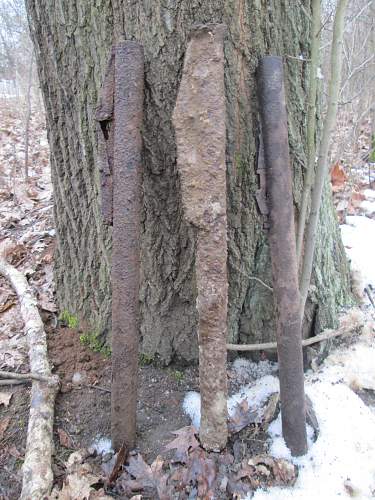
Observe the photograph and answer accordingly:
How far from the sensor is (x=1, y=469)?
171 cm

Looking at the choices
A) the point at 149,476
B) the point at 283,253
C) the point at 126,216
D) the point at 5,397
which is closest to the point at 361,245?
the point at 283,253

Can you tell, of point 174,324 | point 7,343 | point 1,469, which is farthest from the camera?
point 7,343

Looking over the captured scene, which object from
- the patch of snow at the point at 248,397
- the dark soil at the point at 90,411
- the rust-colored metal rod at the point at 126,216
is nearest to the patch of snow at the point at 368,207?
the patch of snow at the point at 248,397

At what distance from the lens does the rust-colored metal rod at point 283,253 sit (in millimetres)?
1654

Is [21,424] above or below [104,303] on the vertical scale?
below

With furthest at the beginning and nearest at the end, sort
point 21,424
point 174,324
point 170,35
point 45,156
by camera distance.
→ point 45,156
point 174,324
point 21,424
point 170,35

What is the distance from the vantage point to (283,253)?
1735mm

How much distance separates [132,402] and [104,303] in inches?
27.4

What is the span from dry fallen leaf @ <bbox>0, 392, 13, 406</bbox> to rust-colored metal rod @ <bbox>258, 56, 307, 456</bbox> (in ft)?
4.46

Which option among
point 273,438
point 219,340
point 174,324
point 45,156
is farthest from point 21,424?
point 45,156

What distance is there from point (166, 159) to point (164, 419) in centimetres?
128

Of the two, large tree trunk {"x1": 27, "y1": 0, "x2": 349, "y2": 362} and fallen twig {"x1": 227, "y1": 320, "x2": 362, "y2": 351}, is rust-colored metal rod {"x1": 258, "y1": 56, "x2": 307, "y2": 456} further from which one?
fallen twig {"x1": 227, "y1": 320, "x2": 362, "y2": 351}

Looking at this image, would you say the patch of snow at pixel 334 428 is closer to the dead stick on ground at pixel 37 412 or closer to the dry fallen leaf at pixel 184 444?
the dry fallen leaf at pixel 184 444

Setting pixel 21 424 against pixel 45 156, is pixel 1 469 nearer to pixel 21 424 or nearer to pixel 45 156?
pixel 21 424
